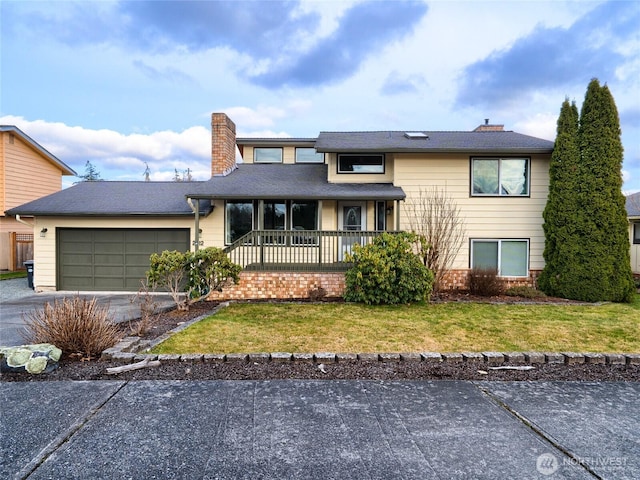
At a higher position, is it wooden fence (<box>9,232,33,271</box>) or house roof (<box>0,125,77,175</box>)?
house roof (<box>0,125,77,175</box>)

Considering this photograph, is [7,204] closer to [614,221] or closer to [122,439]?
[122,439]

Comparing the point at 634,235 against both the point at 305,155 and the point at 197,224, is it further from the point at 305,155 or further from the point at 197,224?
the point at 197,224

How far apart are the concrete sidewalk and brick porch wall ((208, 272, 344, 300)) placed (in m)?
6.34

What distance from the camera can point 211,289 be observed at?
29.0 ft

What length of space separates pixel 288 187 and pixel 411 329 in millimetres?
6888

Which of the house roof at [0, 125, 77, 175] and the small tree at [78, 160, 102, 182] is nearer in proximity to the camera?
the house roof at [0, 125, 77, 175]

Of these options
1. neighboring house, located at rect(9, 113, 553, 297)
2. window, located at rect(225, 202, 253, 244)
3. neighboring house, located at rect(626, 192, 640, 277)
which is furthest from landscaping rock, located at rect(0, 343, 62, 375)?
neighboring house, located at rect(626, 192, 640, 277)

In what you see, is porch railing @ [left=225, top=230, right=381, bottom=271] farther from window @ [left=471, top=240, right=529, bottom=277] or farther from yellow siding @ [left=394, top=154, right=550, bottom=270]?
window @ [left=471, top=240, right=529, bottom=277]

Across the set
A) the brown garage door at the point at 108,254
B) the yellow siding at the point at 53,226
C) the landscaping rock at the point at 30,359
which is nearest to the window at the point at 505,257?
the yellow siding at the point at 53,226

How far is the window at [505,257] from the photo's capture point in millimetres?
12164

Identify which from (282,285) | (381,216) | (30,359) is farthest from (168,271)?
(381,216)

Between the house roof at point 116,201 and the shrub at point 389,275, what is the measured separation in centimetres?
597

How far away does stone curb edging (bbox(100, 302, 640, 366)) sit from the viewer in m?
4.96

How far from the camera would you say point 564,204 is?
1082cm
